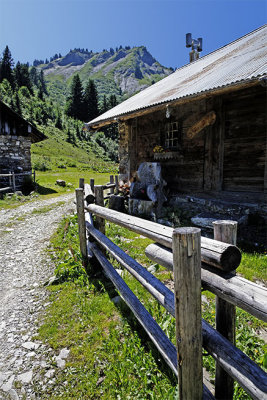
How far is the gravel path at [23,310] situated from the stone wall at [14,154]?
7.89 metres

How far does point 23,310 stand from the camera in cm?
342

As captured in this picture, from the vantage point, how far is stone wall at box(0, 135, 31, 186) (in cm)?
1375

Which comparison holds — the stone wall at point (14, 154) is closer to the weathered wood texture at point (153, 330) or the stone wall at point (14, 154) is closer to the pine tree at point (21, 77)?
the weathered wood texture at point (153, 330)

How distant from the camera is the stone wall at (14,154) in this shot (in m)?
13.8

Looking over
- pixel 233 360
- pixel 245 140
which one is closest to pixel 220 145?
pixel 245 140

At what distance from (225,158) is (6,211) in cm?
917

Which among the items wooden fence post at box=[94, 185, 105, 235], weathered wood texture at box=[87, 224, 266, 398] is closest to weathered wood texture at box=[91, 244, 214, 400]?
weathered wood texture at box=[87, 224, 266, 398]

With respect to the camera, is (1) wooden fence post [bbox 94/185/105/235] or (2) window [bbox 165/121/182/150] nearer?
(1) wooden fence post [bbox 94/185/105/235]

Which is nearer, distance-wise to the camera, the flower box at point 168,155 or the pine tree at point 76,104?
the flower box at point 168,155

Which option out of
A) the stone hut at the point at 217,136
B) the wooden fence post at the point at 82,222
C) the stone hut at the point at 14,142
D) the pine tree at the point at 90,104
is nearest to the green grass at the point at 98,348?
the wooden fence post at the point at 82,222

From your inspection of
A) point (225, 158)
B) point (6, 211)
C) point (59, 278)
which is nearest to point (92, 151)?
point (6, 211)

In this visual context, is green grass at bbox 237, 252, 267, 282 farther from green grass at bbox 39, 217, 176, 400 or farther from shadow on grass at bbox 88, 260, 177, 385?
green grass at bbox 39, 217, 176, 400

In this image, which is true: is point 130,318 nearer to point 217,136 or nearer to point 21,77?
point 217,136

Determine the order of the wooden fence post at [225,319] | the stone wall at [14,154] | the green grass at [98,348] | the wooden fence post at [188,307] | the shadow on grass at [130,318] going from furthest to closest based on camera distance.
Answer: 1. the stone wall at [14,154]
2. the shadow on grass at [130,318]
3. the green grass at [98,348]
4. the wooden fence post at [225,319]
5. the wooden fence post at [188,307]
